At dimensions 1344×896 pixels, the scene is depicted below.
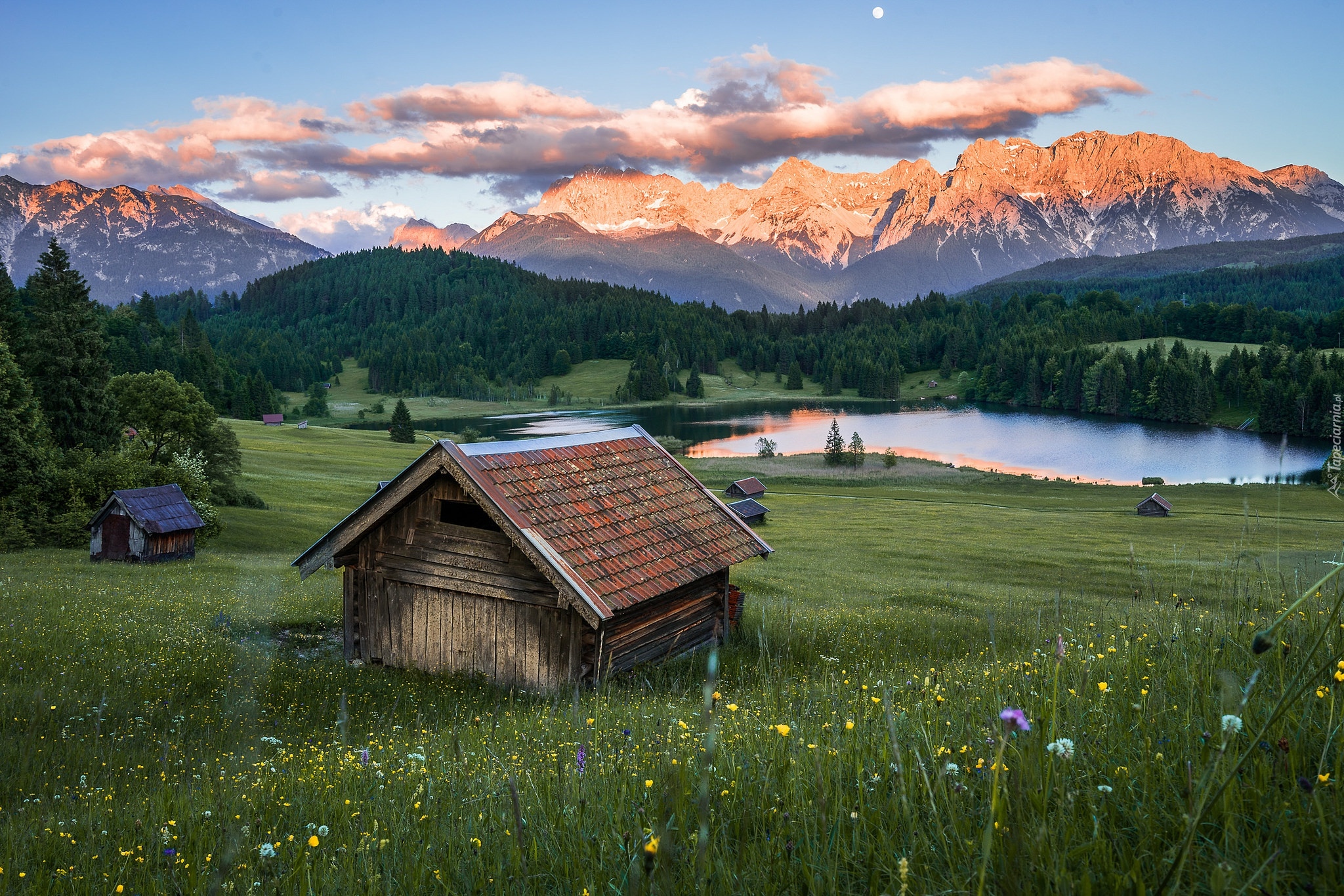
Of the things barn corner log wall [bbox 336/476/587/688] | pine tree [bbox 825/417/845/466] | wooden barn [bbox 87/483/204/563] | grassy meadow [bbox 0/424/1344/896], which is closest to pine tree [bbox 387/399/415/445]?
pine tree [bbox 825/417/845/466]

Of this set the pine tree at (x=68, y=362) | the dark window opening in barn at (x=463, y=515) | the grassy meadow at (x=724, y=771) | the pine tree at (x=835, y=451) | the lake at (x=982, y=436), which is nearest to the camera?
the grassy meadow at (x=724, y=771)

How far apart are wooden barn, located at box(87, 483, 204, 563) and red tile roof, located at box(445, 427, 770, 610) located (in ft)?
84.4

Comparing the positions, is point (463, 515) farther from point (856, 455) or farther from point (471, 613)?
point (856, 455)

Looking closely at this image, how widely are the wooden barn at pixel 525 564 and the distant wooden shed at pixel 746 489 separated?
47431 millimetres

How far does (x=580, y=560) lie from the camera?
546 inches

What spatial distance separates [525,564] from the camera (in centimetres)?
1445

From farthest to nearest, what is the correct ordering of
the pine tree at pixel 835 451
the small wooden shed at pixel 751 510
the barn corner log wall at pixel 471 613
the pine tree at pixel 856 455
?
the pine tree at pixel 835 451 < the pine tree at pixel 856 455 < the small wooden shed at pixel 751 510 < the barn corner log wall at pixel 471 613

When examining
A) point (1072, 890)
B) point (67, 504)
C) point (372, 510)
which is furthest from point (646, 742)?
point (67, 504)

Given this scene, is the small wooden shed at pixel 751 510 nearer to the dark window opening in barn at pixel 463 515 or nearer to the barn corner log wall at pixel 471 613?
the barn corner log wall at pixel 471 613

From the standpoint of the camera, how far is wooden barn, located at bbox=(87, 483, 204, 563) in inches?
1328

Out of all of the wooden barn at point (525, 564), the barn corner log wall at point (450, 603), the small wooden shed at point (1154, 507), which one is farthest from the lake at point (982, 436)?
the barn corner log wall at point (450, 603)

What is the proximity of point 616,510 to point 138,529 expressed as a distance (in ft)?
91.6

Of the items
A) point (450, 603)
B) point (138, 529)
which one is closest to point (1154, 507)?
point (450, 603)

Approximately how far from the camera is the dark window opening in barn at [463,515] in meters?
15.5
